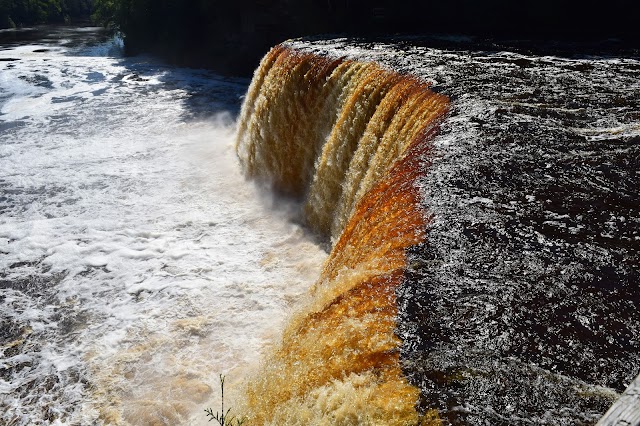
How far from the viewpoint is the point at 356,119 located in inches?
269

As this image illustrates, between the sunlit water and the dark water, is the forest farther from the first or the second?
the dark water

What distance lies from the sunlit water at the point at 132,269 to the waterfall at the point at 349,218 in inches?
42.9

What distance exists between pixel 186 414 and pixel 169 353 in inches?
36.0

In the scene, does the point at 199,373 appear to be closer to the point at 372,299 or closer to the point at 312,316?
the point at 312,316

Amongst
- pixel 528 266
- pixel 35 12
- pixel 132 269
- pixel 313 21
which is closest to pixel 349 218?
pixel 528 266

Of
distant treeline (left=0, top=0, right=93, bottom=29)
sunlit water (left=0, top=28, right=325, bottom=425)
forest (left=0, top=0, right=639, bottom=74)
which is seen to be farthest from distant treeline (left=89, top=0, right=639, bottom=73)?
distant treeline (left=0, top=0, right=93, bottom=29)

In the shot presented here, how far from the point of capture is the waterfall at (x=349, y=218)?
2392 mm

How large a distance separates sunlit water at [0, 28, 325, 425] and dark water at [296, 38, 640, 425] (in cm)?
266

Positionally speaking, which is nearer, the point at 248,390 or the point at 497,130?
the point at 248,390

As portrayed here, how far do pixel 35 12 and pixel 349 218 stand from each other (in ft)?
209

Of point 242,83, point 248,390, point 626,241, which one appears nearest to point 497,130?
point 626,241

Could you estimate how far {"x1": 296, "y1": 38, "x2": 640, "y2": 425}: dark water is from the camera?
2186mm

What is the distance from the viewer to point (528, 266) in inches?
115

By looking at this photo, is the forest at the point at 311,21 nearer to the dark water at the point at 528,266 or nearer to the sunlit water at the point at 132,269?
the sunlit water at the point at 132,269
